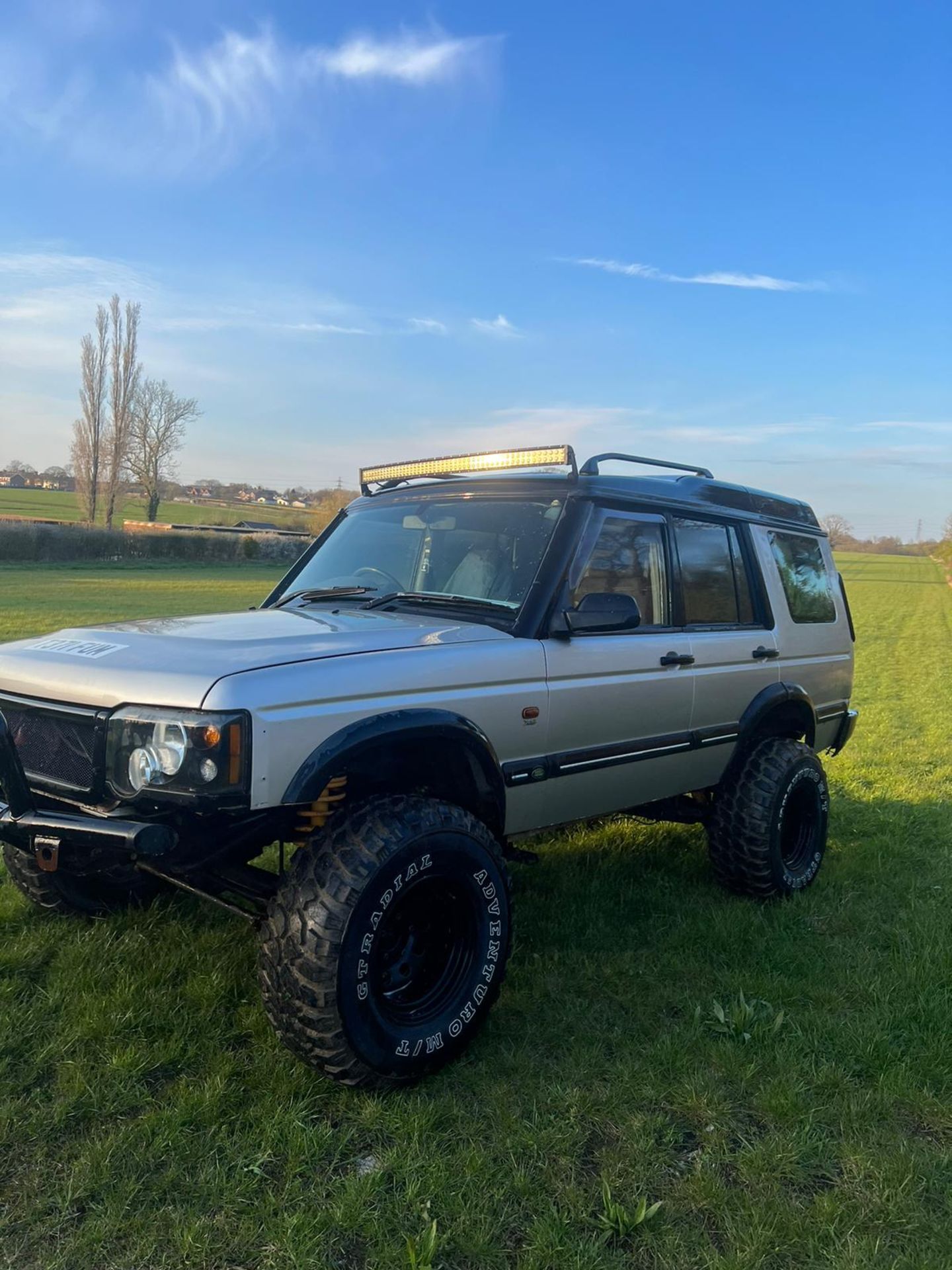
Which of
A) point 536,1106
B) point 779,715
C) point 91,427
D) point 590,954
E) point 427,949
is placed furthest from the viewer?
point 91,427

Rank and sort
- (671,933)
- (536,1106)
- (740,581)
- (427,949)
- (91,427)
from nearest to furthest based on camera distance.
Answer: (536,1106), (427,949), (671,933), (740,581), (91,427)

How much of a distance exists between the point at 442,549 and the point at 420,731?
4.37 ft

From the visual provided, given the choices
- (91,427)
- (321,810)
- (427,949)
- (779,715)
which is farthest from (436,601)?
(91,427)

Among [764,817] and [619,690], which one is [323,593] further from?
[764,817]

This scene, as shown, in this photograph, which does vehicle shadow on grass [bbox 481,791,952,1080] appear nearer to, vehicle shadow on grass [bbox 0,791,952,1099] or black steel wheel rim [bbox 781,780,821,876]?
vehicle shadow on grass [bbox 0,791,952,1099]

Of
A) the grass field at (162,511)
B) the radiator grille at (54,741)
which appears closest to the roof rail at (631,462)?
the radiator grille at (54,741)

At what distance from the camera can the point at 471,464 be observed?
457 cm

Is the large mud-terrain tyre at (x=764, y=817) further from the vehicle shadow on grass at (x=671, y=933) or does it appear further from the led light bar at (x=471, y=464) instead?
the led light bar at (x=471, y=464)

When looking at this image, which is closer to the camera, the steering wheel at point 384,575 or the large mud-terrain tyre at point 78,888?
the large mud-terrain tyre at point 78,888

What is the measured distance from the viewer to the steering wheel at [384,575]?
4.24 meters

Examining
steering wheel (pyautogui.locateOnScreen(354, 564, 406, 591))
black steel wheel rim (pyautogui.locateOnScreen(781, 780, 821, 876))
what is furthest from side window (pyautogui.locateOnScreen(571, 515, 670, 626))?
black steel wheel rim (pyautogui.locateOnScreen(781, 780, 821, 876))

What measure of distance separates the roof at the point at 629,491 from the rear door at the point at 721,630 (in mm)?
122

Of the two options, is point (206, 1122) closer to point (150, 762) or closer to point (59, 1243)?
point (59, 1243)

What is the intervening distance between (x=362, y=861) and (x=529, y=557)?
5.22ft
